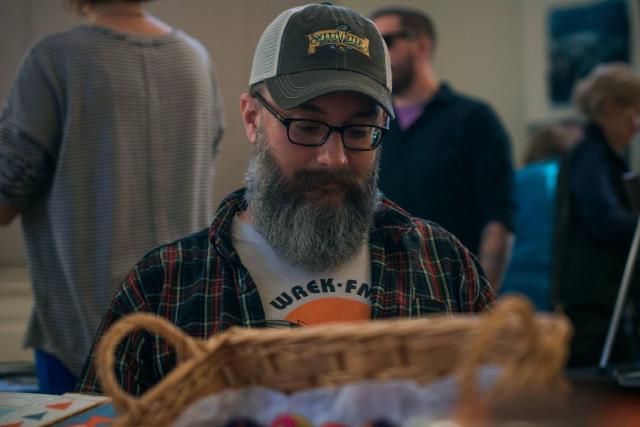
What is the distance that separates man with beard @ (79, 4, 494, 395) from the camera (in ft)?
4.70

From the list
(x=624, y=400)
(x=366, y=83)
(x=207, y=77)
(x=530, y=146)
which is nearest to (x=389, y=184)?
(x=207, y=77)

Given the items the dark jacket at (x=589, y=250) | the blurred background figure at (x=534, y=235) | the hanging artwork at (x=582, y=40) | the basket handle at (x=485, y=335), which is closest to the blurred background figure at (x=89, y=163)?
the basket handle at (x=485, y=335)

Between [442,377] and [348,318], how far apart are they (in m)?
0.63

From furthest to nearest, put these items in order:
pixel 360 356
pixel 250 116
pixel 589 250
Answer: pixel 589 250
pixel 250 116
pixel 360 356

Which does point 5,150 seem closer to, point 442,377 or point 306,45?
point 306,45

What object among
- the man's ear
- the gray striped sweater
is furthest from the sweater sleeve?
the man's ear

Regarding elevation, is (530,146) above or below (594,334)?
above

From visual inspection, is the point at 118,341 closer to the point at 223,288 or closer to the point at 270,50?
the point at 223,288

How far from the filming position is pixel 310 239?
1.47 m

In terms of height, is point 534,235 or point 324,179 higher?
point 324,179

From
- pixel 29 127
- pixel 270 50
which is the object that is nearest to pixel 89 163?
pixel 29 127

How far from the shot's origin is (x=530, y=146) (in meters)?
4.25

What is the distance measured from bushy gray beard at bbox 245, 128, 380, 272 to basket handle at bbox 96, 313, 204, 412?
536mm

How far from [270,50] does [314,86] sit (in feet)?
0.46
